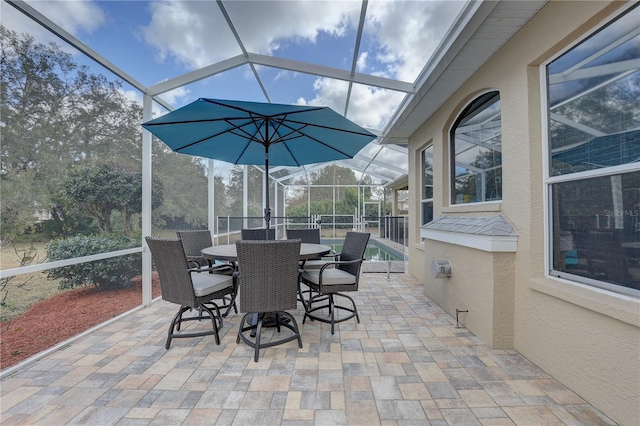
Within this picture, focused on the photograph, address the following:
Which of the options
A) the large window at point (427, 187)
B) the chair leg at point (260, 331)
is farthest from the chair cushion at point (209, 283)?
the large window at point (427, 187)

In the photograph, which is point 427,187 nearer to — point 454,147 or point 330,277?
point 454,147

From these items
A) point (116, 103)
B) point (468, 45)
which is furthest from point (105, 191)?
point (468, 45)

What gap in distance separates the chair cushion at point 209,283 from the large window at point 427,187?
3405 mm

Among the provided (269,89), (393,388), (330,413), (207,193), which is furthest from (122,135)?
(393,388)

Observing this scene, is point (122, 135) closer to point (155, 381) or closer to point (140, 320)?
point (140, 320)

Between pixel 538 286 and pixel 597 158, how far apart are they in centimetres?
97

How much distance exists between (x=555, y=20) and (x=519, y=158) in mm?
973

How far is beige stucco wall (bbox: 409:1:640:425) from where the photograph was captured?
1525 millimetres

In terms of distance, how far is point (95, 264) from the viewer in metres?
2.94

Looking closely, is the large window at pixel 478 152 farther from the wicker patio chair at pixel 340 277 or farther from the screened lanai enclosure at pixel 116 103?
the wicker patio chair at pixel 340 277

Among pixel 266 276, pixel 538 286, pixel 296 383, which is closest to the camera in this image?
pixel 296 383

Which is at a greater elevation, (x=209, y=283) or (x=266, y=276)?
(x=266, y=276)

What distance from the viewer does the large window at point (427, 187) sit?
15.2 feet

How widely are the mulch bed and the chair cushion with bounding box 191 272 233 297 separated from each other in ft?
3.76
